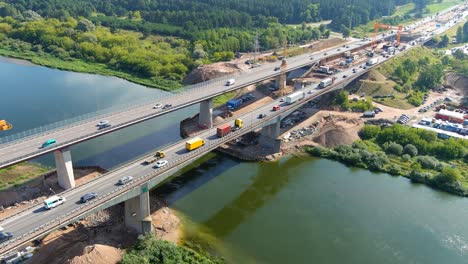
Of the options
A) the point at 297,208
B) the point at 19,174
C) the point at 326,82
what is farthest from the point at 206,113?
the point at 19,174

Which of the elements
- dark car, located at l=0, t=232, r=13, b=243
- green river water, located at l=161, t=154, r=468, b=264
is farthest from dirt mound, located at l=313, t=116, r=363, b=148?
dark car, located at l=0, t=232, r=13, b=243

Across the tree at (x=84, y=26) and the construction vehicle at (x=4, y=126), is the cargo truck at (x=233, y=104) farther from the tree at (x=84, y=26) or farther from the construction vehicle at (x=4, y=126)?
the tree at (x=84, y=26)

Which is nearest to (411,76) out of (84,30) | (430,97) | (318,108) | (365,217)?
(430,97)

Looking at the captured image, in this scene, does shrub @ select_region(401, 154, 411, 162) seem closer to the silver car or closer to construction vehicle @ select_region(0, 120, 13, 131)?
the silver car

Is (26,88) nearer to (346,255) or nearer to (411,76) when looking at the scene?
(346,255)

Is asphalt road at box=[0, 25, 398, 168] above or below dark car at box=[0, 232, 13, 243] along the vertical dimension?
above

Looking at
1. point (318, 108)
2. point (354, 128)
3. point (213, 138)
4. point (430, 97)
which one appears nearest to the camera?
point (213, 138)
